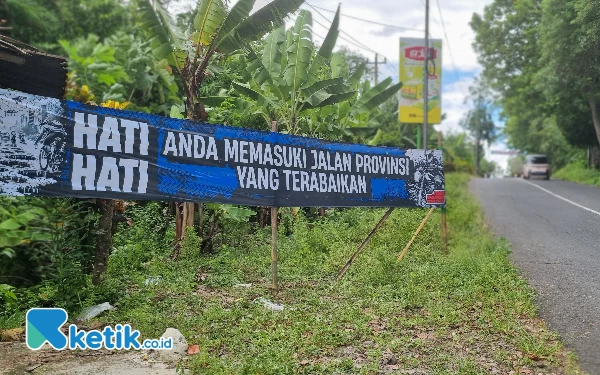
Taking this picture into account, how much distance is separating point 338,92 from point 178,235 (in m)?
4.57

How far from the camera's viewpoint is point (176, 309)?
6207mm

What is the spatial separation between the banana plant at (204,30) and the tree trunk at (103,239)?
2.39 metres

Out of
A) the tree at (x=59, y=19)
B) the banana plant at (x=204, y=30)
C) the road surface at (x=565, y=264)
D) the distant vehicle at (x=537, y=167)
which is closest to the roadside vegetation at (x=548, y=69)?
the distant vehicle at (x=537, y=167)

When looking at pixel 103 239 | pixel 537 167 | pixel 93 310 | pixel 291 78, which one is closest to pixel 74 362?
pixel 93 310

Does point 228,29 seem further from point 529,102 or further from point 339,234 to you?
point 529,102

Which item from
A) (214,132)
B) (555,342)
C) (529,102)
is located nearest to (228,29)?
(214,132)

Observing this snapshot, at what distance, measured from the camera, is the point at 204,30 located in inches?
340

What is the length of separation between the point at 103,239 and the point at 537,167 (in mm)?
32134

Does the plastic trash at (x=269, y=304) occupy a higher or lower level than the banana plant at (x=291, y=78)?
lower

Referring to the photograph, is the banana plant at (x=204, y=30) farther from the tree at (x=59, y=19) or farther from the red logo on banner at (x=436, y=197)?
the tree at (x=59, y=19)

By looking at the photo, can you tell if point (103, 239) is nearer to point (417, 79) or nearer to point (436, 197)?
point (436, 197)

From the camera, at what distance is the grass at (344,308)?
15.8 feet

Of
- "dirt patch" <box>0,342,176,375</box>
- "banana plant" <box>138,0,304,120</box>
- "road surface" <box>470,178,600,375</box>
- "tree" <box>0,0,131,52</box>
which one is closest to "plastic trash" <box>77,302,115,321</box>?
"dirt patch" <box>0,342,176,375</box>

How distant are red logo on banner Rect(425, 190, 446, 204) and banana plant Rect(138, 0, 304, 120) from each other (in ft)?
11.6
